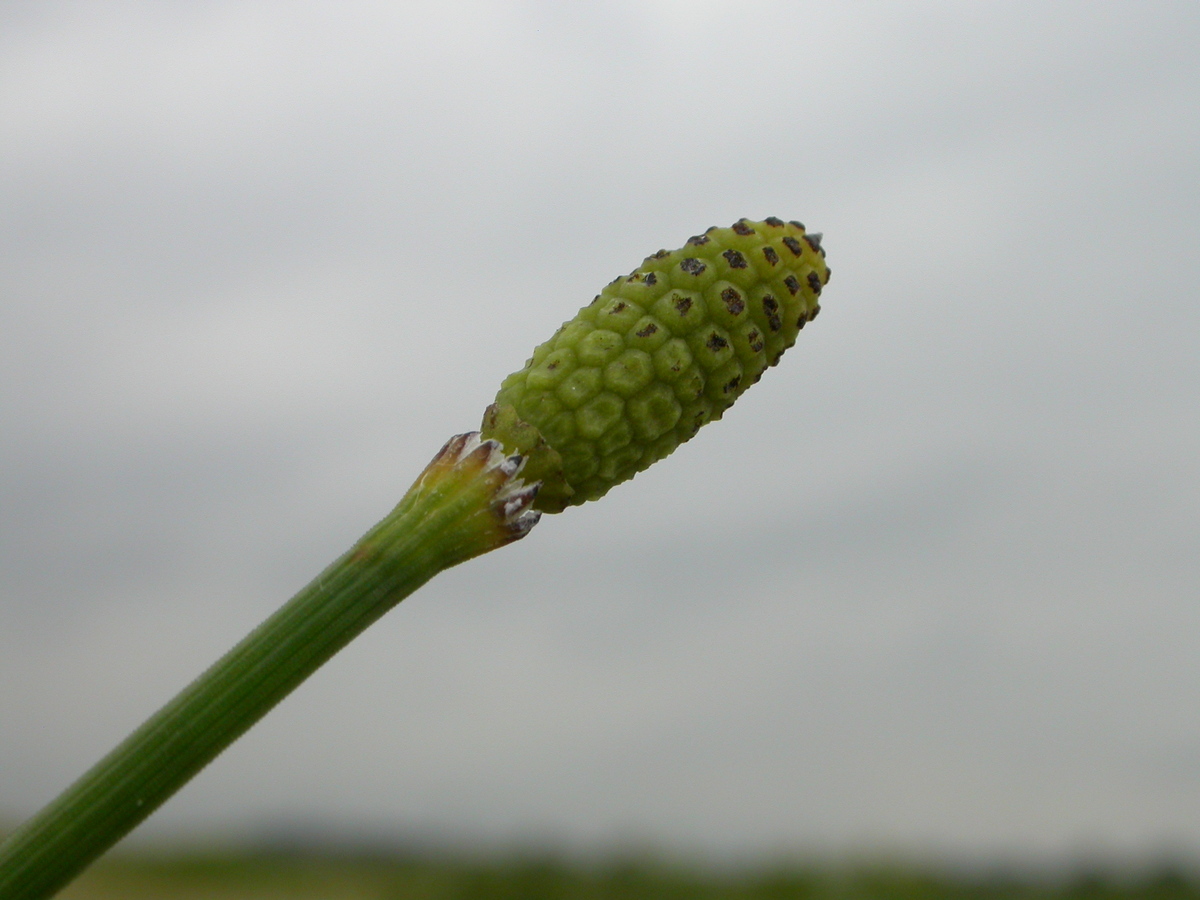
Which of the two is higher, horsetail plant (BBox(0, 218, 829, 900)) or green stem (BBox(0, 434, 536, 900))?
horsetail plant (BBox(0, 218, 829, 900))

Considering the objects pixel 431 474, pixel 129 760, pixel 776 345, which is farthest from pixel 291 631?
pixel 776 345

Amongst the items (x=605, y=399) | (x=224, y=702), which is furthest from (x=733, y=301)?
(x=224, y=702)

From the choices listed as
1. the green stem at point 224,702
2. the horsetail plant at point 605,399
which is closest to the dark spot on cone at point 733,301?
the horsetail plant at point 605,399

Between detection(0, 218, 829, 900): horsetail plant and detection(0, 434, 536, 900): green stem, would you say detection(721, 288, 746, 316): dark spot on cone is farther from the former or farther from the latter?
detection(0, 434, 536, 900): green stem

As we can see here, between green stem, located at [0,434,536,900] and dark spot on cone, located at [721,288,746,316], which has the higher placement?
dark spot on cone, located at [721,288,746,316]

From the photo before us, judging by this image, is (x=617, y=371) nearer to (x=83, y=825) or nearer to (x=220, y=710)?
(x=220, y=710)

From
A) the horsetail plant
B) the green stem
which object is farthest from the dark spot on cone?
the green stem

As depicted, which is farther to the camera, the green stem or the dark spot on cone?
the dark spot on cone

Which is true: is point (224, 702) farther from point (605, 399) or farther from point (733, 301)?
point (733, 301)
